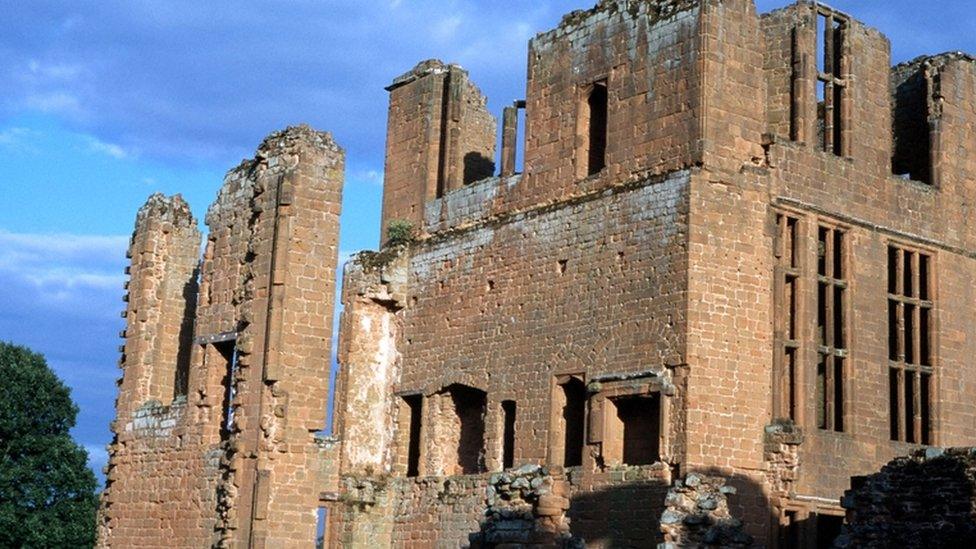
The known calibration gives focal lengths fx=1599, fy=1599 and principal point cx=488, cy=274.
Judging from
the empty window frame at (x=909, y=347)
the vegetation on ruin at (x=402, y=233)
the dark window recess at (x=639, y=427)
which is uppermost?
the vegetation on ruin at (x=402, y=233)

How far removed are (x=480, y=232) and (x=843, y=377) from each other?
6.53 meters

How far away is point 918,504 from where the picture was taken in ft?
56.1

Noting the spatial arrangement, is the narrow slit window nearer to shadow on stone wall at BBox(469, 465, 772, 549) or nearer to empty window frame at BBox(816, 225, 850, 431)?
empty window frame at BBox(816, 225, 850, 431)

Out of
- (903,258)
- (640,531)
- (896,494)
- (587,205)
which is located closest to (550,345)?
(587,205)

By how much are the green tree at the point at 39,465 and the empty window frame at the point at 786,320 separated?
19.5 metres

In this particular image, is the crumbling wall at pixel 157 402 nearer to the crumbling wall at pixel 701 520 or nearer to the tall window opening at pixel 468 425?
the tall window opening at pixel 468 425

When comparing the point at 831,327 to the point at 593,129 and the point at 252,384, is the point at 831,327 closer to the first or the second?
the point at 593,129

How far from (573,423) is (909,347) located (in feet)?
17.6

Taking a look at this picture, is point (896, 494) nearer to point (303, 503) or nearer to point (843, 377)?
point (843, 377)

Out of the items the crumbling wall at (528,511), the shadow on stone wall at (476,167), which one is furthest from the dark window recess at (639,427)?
the shadow on stone wall at (476,167)

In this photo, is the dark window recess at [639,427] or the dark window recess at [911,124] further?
the dark window recess at [911,124]

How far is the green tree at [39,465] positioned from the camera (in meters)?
35.8

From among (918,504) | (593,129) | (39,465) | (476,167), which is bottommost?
(918,504)

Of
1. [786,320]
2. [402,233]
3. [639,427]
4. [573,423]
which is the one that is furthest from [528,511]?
[402,233]
